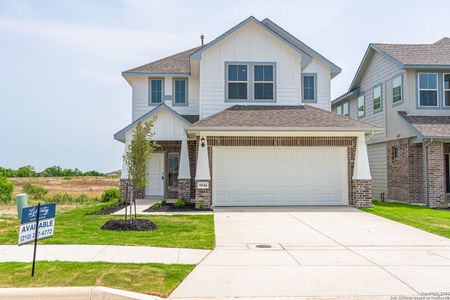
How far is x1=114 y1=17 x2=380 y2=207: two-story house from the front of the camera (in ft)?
50.8

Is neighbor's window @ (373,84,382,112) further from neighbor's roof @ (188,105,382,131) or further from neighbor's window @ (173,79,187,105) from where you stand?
neighbor's window @ (173,79,187,105)

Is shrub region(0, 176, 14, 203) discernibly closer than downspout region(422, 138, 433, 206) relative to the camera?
No

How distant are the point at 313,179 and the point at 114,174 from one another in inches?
2071

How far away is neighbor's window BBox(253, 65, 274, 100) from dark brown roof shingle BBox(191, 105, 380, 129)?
53 cm

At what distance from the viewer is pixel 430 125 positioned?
58.5 feet

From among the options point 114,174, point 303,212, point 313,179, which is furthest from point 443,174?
point 114,174

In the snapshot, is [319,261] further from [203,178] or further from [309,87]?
[309,87]

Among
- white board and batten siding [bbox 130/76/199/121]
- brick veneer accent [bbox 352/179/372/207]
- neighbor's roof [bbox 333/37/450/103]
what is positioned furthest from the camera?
white board and batten siding [bbox 130/76/199/121]

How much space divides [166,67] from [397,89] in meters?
11.4

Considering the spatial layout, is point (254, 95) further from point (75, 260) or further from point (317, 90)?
point (75, 260)

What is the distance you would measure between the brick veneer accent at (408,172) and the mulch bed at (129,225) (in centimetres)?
1248

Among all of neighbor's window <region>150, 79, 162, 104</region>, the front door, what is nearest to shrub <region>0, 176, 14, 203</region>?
the front door

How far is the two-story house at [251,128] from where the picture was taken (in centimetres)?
1547

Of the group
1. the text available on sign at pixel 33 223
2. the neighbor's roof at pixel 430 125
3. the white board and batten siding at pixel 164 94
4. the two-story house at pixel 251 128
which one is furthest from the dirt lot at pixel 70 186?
the text available on sign at pixel 33 223
